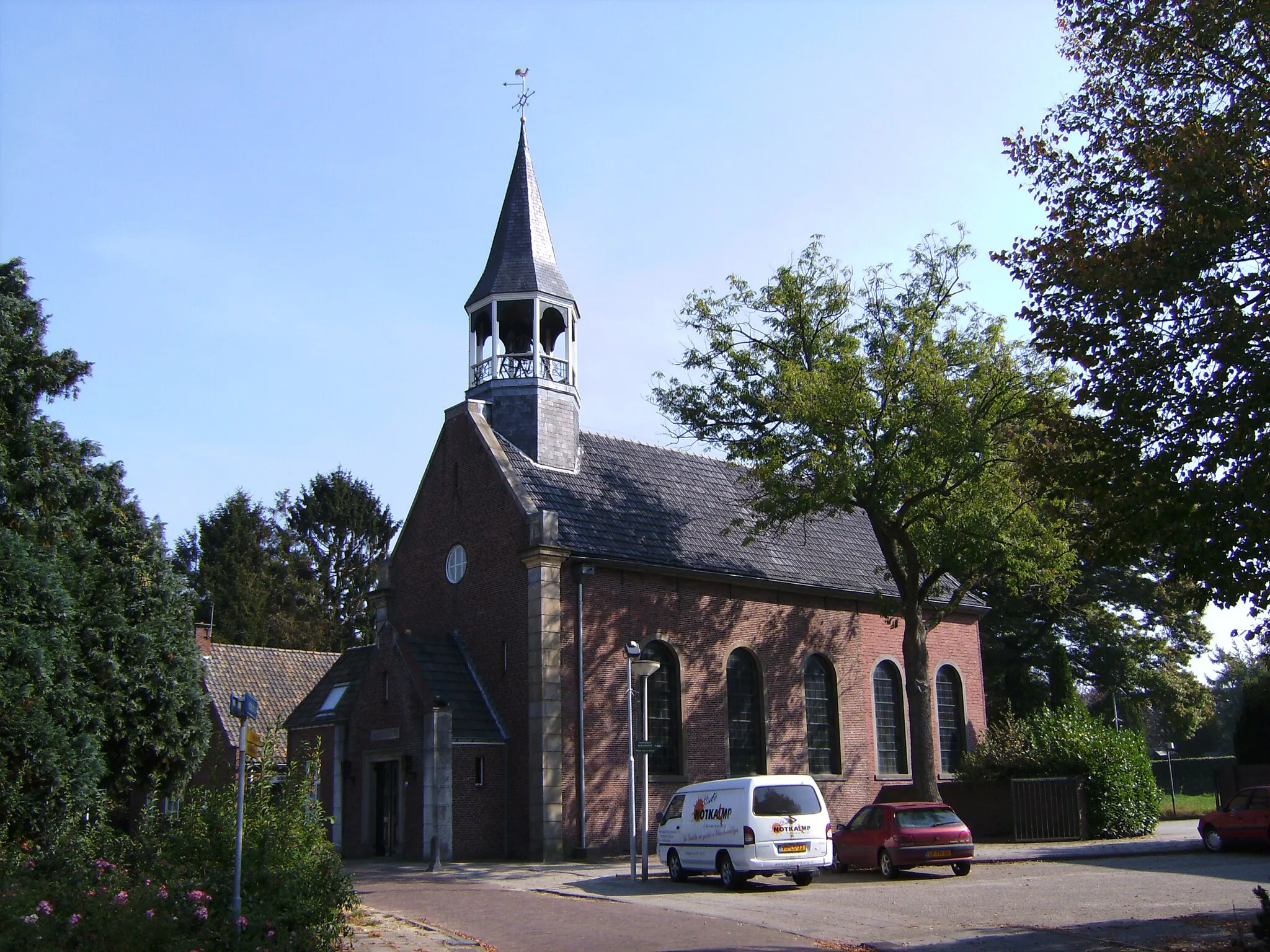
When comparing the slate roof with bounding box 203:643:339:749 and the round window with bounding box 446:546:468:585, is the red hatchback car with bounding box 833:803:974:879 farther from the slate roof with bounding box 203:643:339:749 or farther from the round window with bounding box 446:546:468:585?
the slate roof with bounding box 203:643:339:749

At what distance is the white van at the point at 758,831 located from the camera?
1847 cm

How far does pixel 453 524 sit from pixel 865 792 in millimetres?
13403

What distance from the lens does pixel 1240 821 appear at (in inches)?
912

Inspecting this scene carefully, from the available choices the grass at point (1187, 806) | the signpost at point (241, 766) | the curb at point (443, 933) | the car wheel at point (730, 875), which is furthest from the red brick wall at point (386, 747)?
the grass at point (1187, 806)

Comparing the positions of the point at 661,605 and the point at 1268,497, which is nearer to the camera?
the point at 1268,497

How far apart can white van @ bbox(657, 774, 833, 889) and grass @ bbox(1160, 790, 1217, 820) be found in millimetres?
18811

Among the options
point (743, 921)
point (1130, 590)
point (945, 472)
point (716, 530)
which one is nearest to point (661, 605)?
point (716, 530)

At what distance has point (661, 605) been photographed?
1104 inches

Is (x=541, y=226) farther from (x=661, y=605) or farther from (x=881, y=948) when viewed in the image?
(x=881, y=948)

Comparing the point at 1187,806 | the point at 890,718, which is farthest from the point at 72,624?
the point at 1187,806

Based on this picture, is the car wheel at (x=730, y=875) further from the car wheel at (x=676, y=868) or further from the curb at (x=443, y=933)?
the curb at (x=443, y=933)

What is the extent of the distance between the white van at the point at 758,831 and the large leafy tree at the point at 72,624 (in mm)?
8576

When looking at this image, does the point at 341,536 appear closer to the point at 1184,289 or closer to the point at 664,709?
the point at 664,709

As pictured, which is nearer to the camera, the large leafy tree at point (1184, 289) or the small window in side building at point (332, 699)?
the large leafy tree at point (1184, 289)
